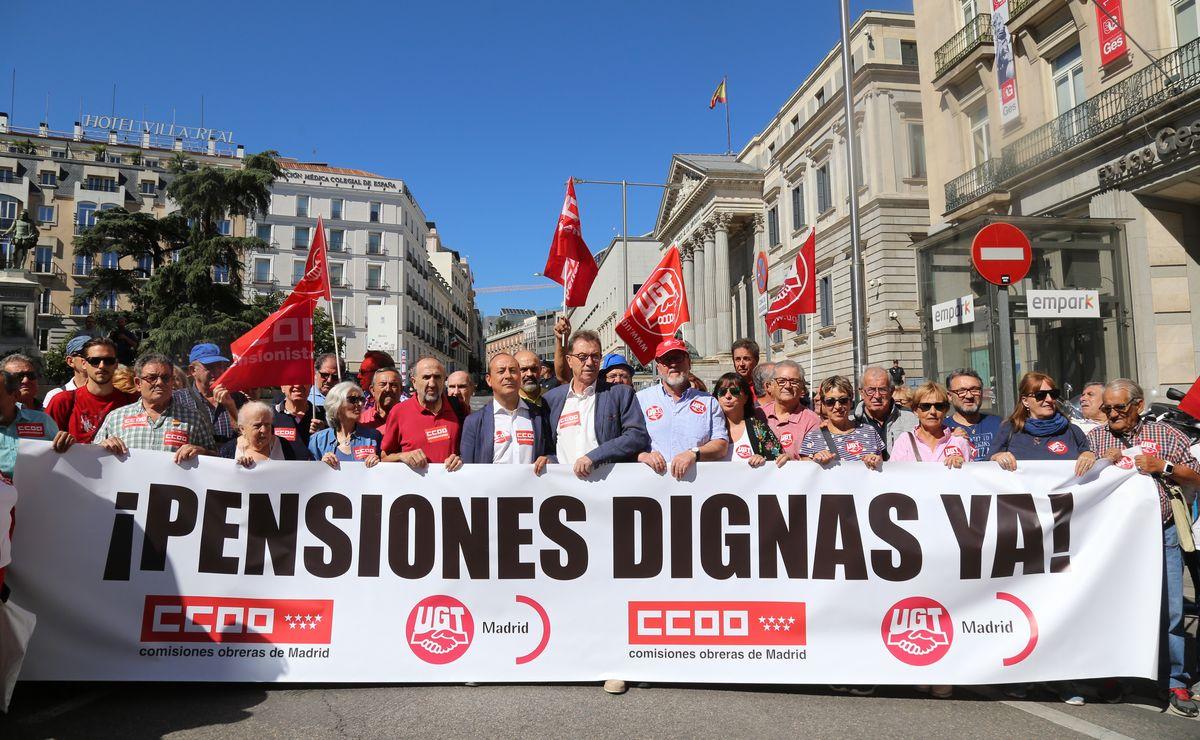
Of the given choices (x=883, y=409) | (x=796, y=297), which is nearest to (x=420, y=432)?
(x=883, y=409)

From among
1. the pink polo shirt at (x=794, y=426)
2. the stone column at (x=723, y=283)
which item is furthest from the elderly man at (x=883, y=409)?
the stone column at (x=723, y=283)

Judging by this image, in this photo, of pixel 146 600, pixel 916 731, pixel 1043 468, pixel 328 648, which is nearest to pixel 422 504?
pixel 328 648

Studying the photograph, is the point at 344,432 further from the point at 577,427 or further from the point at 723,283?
the point at 723,283

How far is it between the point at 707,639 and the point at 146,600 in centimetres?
296

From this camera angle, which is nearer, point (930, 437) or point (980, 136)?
point (930, 437)

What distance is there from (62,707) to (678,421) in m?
3.57

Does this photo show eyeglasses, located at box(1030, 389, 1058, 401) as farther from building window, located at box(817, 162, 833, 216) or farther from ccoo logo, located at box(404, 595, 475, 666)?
building window, located at box(817, 162, 833, 216)

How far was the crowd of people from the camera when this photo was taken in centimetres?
418

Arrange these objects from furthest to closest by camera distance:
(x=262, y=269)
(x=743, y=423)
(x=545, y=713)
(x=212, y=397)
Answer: (x=262, y=269) < (x=212, y=397) < (x=743, y=423) < (x=545, y=713)

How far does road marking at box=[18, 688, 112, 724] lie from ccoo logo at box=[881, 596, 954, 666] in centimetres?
407

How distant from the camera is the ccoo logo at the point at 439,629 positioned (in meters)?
3.98

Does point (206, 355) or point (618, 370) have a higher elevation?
point (206, 355)

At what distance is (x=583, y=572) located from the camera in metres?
4.10

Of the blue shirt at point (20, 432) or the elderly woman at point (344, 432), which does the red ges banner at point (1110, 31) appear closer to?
the elderly woman at point (344, 432)
